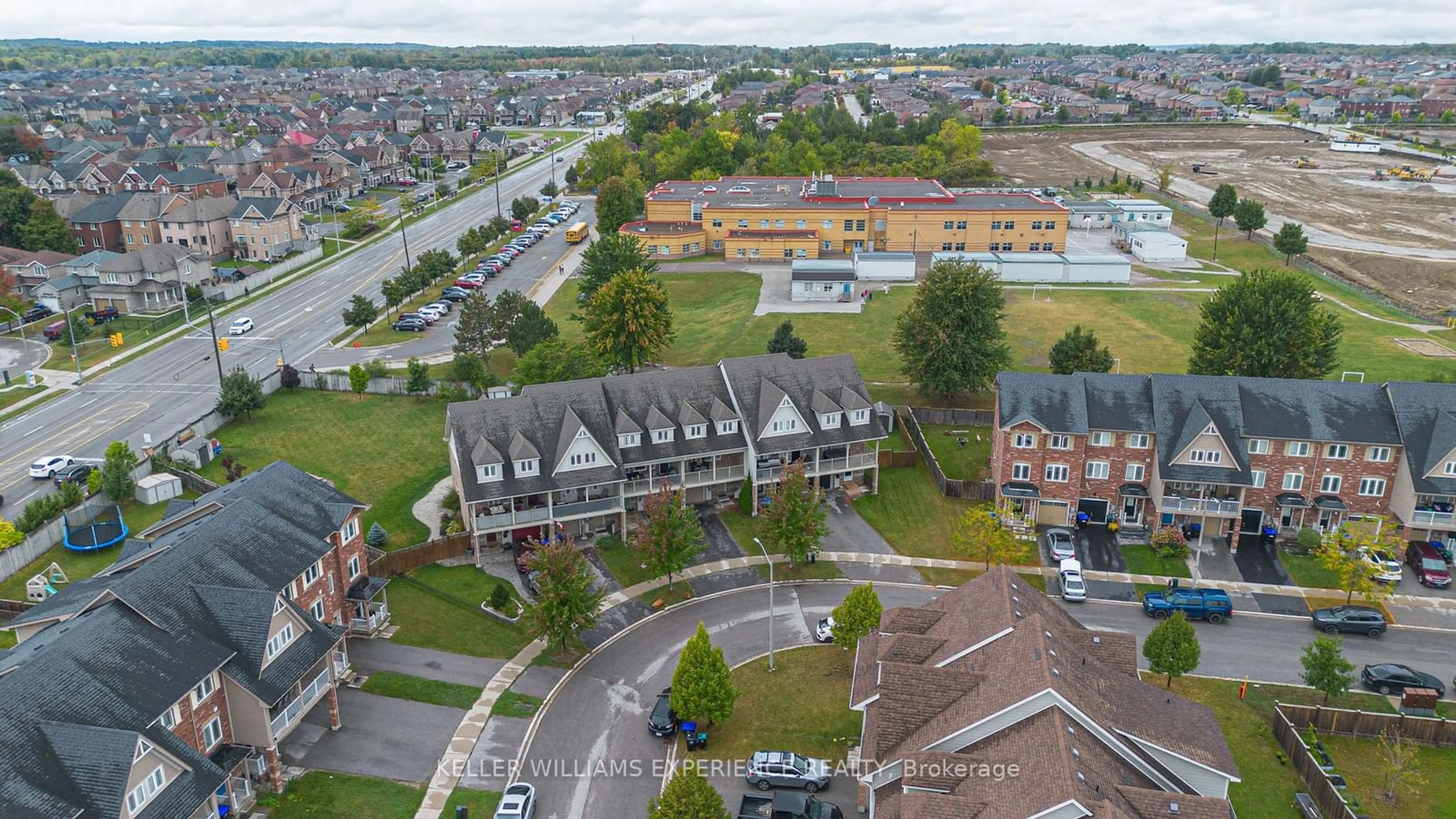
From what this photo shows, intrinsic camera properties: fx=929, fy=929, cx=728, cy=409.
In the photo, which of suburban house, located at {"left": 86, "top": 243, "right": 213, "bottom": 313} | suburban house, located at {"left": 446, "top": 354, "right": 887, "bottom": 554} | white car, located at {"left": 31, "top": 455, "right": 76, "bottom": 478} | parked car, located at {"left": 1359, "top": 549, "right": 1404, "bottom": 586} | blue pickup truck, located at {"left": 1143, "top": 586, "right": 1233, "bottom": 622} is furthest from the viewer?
suburban house, located at {"left": 86, "top": 243, "right": 213, "bottom": 313}

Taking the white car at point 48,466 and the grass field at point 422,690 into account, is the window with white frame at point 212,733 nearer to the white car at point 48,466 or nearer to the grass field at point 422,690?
the grass field at point 422,690

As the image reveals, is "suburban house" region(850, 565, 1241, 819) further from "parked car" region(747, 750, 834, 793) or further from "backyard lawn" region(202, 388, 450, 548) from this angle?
"backyard lawn" region(202, 388, 450, 548)

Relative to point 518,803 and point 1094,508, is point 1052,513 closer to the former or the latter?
point 1094,508

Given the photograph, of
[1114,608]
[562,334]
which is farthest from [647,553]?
[562,334]

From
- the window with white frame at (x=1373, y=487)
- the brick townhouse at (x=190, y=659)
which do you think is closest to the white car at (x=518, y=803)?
the brick townhouse at (x=190, y=659)

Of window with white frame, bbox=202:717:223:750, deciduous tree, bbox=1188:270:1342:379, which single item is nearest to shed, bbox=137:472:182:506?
window with white frame, bbox=202:717:223:750

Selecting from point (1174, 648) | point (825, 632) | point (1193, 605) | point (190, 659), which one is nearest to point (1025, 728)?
point (1174, 648)

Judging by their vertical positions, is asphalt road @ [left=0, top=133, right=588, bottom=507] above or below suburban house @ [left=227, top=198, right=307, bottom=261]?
below
